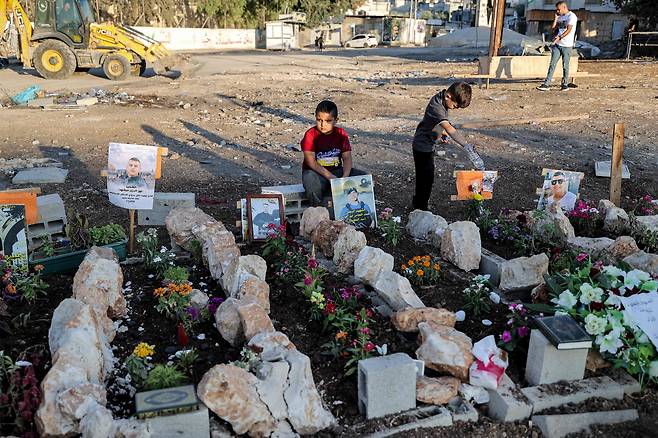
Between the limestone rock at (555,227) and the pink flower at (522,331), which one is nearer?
the pink flower at (522,331)

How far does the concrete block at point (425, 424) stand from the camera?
2.95 m

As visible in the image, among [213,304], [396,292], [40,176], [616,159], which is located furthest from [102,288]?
[616,159]

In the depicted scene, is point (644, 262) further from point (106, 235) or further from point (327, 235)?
point (106, 235)

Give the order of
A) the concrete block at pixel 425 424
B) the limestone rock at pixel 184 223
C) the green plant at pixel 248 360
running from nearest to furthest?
the concrete block at pixel 425 424 → the green plant at pixel 248 360 → the limestone rock at pixel 184 223

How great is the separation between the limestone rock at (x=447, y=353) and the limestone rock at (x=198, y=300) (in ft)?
4.67

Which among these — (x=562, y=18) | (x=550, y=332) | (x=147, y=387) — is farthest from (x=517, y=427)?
(x=562, y=18)

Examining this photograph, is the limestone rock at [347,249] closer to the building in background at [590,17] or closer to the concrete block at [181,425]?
the concrete block at [181,425]

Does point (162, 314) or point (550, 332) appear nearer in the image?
point (550, 332)

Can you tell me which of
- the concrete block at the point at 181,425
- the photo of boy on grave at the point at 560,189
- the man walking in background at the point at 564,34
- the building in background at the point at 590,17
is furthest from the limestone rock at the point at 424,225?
the building in background at the point at 590,17

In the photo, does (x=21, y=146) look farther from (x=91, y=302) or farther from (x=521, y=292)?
(x=521, y=292)

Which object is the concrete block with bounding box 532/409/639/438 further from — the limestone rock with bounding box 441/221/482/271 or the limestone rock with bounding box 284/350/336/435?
the limestone rock with bounding box 441/221/482/271

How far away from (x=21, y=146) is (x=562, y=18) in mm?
11695

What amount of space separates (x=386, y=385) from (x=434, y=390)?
32cm

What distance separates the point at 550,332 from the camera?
3287 mm
